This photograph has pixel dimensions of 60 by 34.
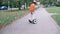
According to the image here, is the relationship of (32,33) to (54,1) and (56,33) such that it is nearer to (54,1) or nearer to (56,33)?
(56,33)

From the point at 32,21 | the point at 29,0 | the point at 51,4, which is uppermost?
the point at 32,21

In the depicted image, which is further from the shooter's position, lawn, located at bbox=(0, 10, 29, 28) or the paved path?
lawn, located at bbox=(0, 10, 29, 28)

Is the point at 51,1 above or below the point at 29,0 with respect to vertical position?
below

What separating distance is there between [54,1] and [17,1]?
45.8m

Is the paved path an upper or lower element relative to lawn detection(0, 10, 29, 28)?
upper

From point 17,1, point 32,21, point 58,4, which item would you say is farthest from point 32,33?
point 58,4

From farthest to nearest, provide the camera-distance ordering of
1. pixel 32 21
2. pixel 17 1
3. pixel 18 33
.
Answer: pixel 17 1
pixel 32 21
pixel 18 33

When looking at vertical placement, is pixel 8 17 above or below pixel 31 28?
below

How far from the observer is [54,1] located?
9256 cm

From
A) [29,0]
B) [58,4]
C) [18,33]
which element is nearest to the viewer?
[18,33]

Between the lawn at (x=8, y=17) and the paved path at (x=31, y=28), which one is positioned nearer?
the paved path at (x=31, y=28)

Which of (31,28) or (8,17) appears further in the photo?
(8,17)

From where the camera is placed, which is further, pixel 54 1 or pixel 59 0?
pixel 54 1

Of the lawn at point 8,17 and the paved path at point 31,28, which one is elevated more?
the paved path at point 31,28
